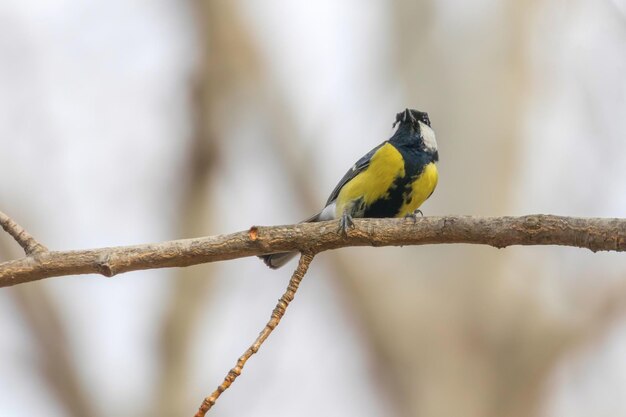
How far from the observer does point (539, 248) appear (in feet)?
21.0

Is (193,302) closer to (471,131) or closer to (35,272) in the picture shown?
(471,131)

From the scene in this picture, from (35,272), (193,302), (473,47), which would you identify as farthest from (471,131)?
(35,272)

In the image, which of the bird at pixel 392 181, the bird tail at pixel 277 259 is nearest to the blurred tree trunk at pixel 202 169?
the bird at pixel 392 181

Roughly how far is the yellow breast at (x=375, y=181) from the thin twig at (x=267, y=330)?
5.25ft

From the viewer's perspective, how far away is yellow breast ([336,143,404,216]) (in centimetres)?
454

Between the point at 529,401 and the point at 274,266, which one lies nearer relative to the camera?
the point at 274,266

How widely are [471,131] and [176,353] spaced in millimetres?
2982

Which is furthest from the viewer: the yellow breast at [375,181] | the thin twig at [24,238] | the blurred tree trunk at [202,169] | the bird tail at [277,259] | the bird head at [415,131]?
the blurred tree trunk at [202,169]

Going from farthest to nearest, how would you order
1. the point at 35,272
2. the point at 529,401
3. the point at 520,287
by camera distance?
the point at 520,287, the point at 529,401, the point at 35,272

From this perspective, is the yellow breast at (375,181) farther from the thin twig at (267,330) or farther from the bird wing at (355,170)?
the thin twig at (267,330)

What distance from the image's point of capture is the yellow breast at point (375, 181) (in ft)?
14.9

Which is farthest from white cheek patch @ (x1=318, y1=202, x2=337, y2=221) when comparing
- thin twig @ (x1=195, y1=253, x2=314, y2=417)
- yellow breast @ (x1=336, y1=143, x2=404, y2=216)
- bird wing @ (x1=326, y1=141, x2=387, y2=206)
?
thin twig @ (x1=195, y1=253, x2=314, y2=417)

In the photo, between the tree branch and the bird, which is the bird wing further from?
the tree branch

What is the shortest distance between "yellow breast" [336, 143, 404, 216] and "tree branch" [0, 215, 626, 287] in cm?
148
